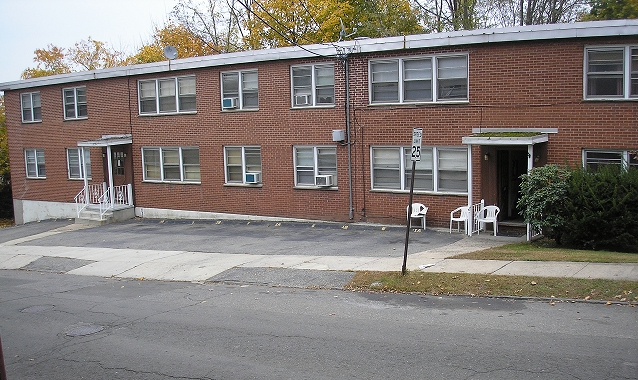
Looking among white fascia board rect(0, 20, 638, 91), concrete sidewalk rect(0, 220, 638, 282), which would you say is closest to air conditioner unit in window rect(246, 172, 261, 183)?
white fascia board rect(0, 20, 638, 91)

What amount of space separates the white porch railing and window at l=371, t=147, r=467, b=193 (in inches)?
466

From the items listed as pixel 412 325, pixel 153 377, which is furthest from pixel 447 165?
pixel 153 377

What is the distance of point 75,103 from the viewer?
28.6 meters

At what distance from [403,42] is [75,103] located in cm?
1612

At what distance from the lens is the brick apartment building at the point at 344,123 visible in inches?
685

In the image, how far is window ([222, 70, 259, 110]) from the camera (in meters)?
23.3

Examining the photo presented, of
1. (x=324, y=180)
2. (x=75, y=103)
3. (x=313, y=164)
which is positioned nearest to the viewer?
(x=324, y=180)

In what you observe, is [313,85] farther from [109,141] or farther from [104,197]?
[104,197]

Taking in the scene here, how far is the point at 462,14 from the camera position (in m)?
41.7

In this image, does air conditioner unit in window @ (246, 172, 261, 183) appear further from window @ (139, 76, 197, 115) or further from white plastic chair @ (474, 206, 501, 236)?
white plastic chair @ (474, 206, 501, 236)

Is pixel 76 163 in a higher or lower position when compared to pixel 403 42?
lower

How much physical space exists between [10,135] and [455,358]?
29.8 meters

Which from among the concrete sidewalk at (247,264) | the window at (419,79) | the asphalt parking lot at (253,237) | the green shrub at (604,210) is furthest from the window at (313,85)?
the green shrub at (604,210)

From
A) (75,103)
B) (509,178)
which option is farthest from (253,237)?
(75,103)
